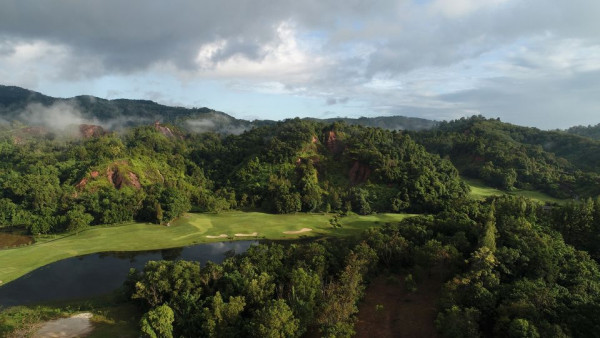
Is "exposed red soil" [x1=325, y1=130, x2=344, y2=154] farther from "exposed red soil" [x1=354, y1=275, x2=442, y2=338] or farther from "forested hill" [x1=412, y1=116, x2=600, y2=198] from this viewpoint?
"exposed red soil" [x1=354, y1=275, x2=442, y2=338]

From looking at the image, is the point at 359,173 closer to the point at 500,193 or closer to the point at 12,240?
the point at 500,193

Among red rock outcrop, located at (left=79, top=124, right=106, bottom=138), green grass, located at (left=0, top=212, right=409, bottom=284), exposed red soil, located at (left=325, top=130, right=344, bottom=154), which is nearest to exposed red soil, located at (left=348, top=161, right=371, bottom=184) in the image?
exposed red soil, located at (left=325, top=130, right=344, bottom=154)

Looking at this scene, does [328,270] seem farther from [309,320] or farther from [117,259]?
[117,259]

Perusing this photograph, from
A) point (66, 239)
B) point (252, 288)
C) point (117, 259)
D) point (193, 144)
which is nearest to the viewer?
point (252, 288)

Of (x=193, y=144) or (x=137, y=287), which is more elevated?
(x=193, y=144)

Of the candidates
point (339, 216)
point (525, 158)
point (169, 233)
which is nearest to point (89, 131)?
point (169, 233)

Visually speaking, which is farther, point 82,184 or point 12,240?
point 82,184

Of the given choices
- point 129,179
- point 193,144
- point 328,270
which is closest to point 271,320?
point 328,270

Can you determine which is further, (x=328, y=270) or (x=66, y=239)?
(x=66, y=239)
